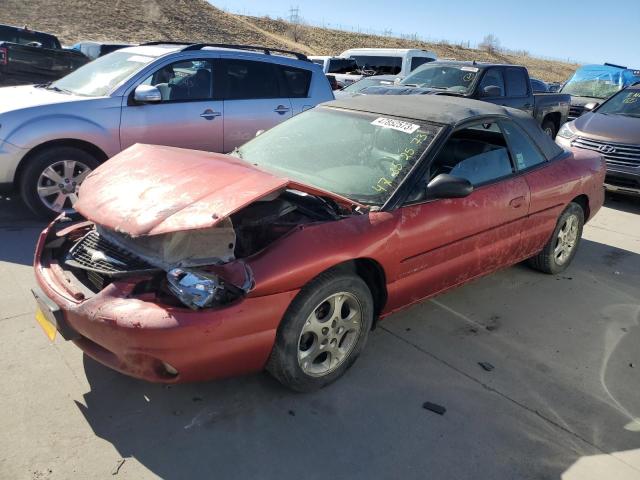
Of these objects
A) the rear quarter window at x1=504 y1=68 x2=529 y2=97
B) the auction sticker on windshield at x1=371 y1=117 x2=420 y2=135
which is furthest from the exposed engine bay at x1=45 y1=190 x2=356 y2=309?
the rear quarter window at x1=504 y1=68 x2=529 y2=97

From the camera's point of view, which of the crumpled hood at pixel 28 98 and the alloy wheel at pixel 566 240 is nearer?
the alloy wheel at pixel 566 240

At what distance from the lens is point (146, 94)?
5445mm

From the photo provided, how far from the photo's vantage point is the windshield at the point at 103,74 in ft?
18.7

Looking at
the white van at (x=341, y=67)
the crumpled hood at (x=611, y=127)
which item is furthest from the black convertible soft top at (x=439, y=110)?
the white van at (x=341, y=67)

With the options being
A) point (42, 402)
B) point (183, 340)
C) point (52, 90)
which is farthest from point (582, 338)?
point (52, 90)

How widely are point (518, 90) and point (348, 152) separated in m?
7.63

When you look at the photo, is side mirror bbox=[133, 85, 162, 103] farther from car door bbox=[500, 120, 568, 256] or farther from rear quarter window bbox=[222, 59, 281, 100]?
Answer: car door bbox=[500, 120, 568, 256]

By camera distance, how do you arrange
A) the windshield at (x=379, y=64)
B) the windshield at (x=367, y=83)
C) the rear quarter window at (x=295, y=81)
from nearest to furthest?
the rear quarter window at (x=295, y=81)
the windshield at (x=367, y=83)
the windshield at (x=379, y=64)

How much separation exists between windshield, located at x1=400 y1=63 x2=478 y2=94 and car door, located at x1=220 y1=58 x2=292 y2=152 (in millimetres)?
3792

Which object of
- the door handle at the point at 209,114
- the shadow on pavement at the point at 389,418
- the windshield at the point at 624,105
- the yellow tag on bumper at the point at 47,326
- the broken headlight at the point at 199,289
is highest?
the windshield at the point at 624,105

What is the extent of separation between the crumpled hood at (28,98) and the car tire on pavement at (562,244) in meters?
4.83

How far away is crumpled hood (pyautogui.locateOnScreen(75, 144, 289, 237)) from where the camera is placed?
8.31ft

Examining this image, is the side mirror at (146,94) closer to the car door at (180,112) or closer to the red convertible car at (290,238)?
the car door at (180,112)

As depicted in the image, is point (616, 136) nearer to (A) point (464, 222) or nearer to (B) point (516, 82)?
(B) point (516, 82)
